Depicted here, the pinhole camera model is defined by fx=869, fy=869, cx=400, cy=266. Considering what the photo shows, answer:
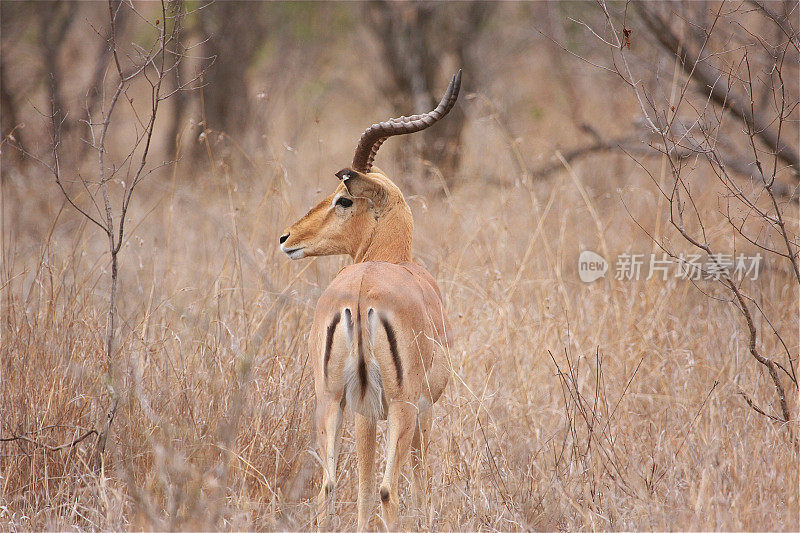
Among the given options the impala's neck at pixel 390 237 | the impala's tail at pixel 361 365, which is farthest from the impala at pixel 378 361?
the impala's neck at pixel 390 237

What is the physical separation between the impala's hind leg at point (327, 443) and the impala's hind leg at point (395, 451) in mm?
186

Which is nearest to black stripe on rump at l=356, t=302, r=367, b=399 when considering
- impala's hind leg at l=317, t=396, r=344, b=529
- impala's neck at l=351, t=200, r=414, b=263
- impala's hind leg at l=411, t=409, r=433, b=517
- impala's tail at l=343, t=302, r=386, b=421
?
impala's tail at l=343, t=302, r=386, b=421

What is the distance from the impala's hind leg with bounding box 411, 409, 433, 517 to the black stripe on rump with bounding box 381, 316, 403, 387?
0.32 meters

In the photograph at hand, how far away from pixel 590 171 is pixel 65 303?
19.5 feet

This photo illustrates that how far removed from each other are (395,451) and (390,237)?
95 cm

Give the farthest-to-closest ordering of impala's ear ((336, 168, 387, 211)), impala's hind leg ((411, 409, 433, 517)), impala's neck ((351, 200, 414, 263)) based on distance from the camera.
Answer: impala's neck ((351, 200, 414, 263)), impala's ear ((336, 168, 387, 211)), impala's hind leg ((411, 409, 433, 517))

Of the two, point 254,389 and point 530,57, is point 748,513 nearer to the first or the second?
point 254,389

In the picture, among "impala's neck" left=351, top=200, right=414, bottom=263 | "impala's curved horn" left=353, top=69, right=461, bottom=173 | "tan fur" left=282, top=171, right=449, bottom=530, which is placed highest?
"impala's curved horn" left=353, top=69, right=461, bottom=173

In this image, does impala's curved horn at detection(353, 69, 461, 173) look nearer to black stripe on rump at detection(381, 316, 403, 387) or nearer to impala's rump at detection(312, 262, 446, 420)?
impala's rump at detection(312, 262, 446, 420)

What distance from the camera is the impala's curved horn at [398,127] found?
3.35 metres

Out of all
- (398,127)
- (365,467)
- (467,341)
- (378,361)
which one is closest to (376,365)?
(378,361)

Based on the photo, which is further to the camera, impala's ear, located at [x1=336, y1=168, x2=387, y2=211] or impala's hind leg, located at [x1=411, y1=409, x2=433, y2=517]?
impala's ear, located at [x1=336, y1=168, x2=387, y2=211]

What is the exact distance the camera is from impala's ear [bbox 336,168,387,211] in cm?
348

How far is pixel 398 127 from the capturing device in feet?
11.3
